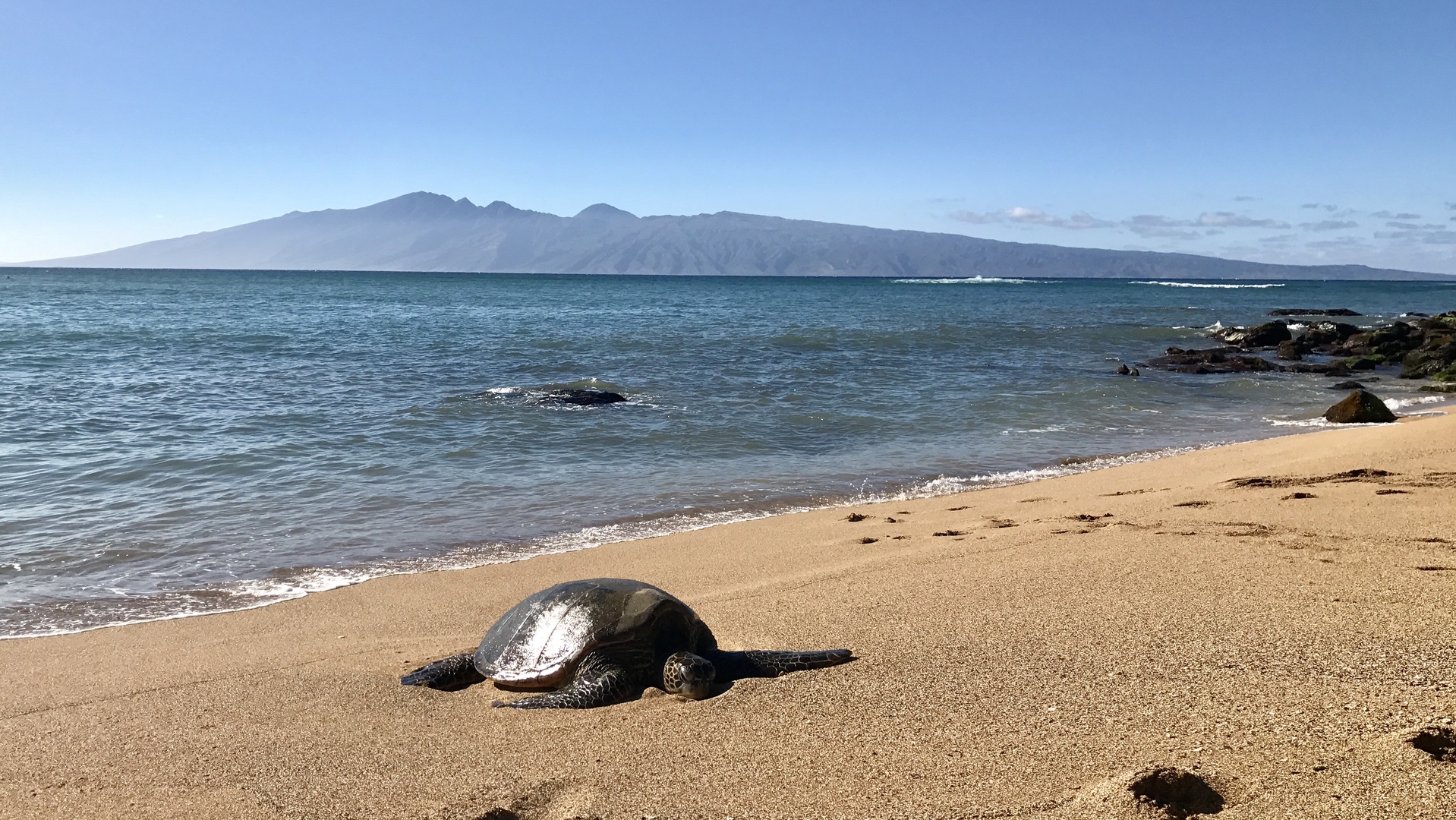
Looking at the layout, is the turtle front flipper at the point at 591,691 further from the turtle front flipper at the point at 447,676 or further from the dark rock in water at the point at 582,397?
the dark rock in water at the point at 582,397

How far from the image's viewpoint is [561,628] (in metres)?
4.79

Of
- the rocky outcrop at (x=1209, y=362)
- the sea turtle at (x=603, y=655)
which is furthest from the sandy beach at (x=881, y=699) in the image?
the rocky outcrop at (x=1209, y=362)

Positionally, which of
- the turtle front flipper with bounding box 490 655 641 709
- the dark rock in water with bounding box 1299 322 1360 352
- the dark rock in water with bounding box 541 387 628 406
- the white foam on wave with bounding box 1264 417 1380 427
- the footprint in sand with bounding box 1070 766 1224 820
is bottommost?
the white foam on wave with bounding box 1264 417 1380 427

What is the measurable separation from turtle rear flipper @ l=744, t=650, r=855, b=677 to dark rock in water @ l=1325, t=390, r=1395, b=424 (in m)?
13.9

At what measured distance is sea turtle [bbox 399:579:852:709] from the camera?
446 cm

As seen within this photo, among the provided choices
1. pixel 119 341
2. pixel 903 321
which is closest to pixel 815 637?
pixel 119 341

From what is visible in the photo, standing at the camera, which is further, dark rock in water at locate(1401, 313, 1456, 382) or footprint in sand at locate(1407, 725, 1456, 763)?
dark rock in water at locate(1401, 313, 1456, 382)

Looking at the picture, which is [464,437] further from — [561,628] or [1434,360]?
[1434,360]

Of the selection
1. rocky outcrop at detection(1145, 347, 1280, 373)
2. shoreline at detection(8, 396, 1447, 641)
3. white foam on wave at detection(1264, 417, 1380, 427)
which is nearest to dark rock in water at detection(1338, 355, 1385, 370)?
rocky outcrop at detection(1145, 347, 1280, 373)

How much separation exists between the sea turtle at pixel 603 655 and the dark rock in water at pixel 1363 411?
1382 cm

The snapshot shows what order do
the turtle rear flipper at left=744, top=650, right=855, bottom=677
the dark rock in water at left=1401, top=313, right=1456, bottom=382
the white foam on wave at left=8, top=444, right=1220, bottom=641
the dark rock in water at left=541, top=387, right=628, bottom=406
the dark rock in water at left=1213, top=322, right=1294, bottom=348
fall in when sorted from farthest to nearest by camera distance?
the dark rock in water at left=1213, top=322, right=1294, bottom=348, the dark rock in water at left=1401, top=313, right=1456, bottom=382, the dark rock in water at left=541, top=387, right=628, bottom=406, the white foam on wave at left=8, top=444, right=1220, bottom=641, the turtle rear flipper at left=744, top=650, right=855, bottom=677

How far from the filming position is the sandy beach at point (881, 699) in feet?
10.3

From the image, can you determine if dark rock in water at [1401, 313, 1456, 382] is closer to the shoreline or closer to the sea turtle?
the shoreline

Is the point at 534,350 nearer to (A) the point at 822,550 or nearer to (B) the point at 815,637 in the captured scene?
(A) the point at 822,550
